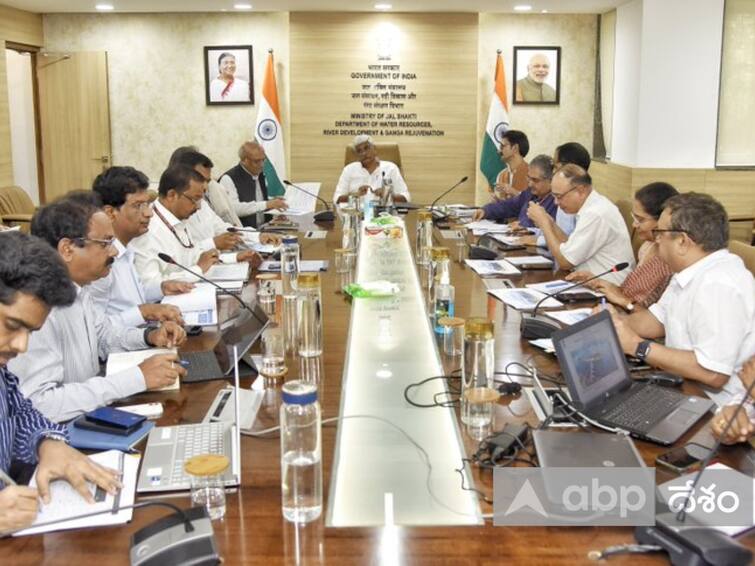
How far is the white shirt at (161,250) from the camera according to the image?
10.8 feet

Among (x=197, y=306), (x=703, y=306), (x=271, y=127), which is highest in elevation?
(x=271, y=127)

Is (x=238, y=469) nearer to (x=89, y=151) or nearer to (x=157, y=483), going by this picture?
(x=157, y=483)

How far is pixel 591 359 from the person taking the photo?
1904 millimetres

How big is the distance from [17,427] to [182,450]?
0.38 m

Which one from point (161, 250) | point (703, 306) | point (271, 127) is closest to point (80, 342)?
point (161, 250)

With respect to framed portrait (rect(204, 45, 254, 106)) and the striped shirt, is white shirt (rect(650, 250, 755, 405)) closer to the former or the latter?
the striped shirt

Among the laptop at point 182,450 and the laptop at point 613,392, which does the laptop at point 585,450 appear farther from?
the laptop at point 182,450

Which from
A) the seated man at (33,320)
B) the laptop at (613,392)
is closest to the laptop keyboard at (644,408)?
the laptop at (613,392)

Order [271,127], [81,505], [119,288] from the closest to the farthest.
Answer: [81,505] < [119,288] < [271,127]

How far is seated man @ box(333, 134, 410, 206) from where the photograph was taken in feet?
21.2

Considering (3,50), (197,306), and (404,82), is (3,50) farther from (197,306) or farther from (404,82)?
(197,306)

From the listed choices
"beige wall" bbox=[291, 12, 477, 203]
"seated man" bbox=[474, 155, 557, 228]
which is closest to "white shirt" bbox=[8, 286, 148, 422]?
"seated man" bbox=[474, 155, 557, 228]

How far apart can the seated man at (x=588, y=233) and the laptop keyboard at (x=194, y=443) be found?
2399 mm

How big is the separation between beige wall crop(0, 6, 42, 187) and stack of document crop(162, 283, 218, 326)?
5.31 m
